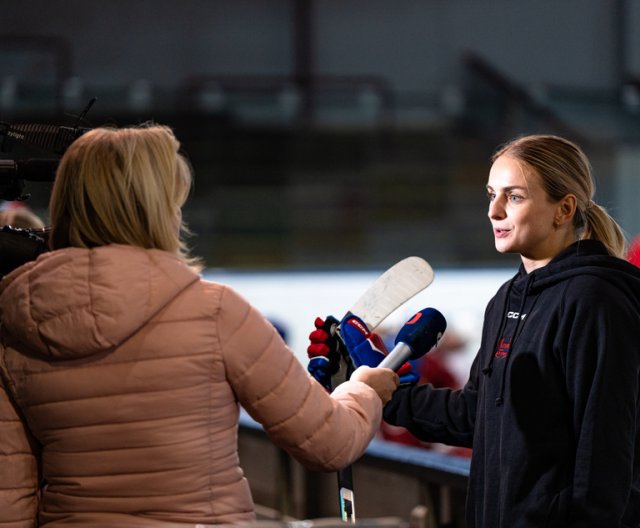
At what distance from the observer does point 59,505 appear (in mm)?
1376

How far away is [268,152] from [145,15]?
46.0 inches

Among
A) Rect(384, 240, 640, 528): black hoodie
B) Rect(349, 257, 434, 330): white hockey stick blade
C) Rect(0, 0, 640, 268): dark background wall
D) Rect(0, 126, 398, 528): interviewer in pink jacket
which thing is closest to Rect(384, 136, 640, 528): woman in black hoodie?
Rect(384, 240, 640, 528): black hoodie

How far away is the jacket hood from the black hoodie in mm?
565

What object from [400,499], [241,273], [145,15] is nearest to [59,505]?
[400,499]

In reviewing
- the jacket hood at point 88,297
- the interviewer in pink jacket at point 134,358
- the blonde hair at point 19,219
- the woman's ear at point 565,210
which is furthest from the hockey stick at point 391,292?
the blonde hair at point 19,219

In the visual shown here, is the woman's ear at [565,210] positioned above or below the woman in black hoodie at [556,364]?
above

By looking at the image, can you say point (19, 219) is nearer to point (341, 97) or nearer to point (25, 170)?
point (25, 170)

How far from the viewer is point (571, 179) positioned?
1659 mm

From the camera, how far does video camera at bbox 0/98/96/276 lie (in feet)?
4.97

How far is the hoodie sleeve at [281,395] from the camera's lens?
1.34 meters

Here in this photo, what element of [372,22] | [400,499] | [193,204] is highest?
[372,22]

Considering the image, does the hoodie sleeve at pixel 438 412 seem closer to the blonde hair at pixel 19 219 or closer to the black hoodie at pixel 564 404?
the black hoodie at pixel 564 404

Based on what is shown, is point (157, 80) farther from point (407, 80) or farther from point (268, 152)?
point (407, 80)

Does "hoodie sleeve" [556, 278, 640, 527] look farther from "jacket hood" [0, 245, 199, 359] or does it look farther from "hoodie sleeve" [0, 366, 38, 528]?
"hoodie sleeve" [0, 366, 38, 528]
